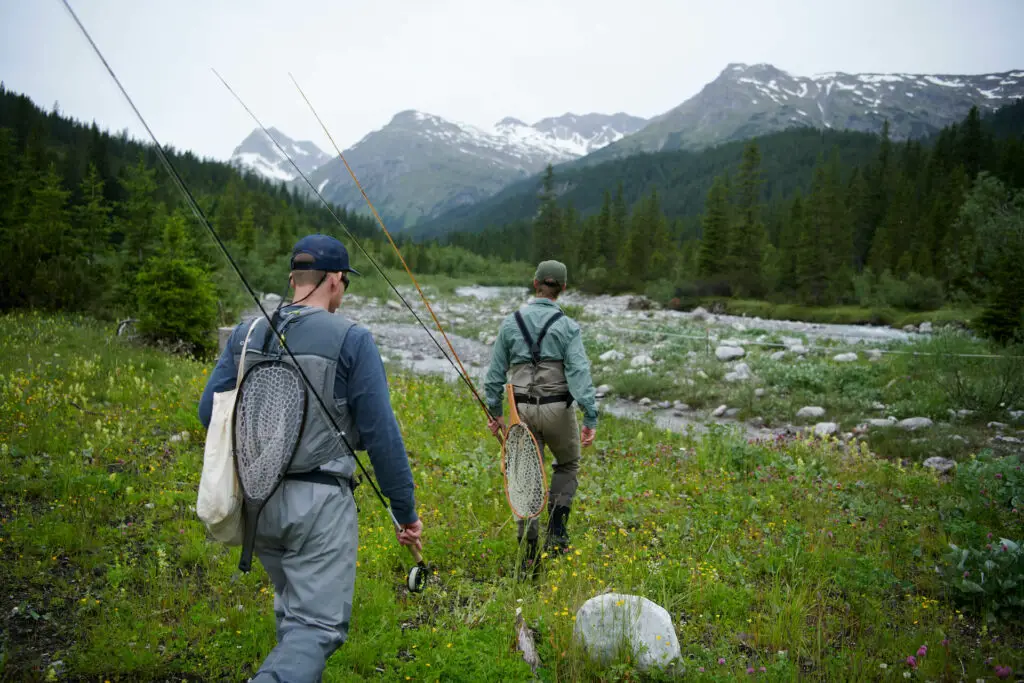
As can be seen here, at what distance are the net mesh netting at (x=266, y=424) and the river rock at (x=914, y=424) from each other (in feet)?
36.5

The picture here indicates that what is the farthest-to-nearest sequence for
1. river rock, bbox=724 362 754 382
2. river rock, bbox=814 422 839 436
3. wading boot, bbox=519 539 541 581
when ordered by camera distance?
river rock, bbox=724 362 754 382
river rock, bbox=814 422 839 436
wading boot, bbox=519 539 541 581

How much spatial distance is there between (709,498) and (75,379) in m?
9.20

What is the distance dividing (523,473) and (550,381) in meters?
0.82

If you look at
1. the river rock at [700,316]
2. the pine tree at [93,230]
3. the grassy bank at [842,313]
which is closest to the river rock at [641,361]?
the pine tree at [93,230]

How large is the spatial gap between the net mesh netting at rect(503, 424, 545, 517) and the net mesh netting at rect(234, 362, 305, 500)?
97.5 inches

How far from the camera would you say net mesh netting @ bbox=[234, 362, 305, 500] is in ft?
7.84

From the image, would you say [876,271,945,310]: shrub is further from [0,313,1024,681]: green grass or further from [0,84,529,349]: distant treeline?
[0,84,529,349]: distant treeline

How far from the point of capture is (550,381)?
190 inches

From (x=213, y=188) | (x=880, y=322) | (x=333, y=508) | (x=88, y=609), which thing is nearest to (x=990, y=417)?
(x=333, y=508)

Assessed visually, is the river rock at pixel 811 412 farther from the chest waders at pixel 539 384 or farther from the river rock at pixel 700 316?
the river rock at pixel 700 316

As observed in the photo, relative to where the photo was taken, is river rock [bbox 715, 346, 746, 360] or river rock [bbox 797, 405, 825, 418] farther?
river rock [bbox 715, 346, 746, 360]

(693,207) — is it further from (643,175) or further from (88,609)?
(88,609)

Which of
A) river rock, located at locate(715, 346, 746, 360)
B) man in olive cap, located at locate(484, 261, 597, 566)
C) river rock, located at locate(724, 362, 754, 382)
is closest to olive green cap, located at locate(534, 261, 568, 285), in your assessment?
man in olive cap, located at locate(484, 261, 597, 566)

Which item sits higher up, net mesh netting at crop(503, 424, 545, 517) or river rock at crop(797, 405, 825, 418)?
net mesh netting at crop(503, 424, 545, 517)
